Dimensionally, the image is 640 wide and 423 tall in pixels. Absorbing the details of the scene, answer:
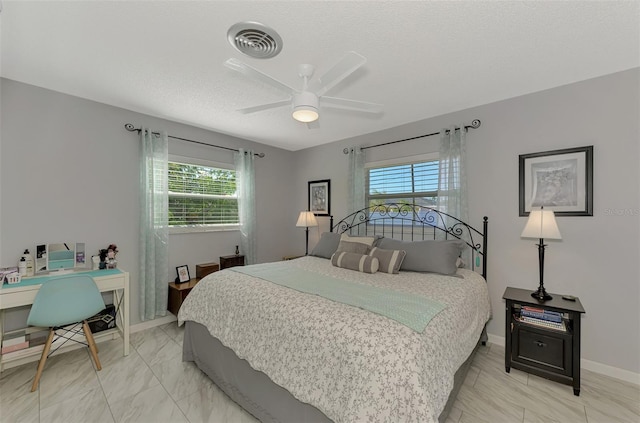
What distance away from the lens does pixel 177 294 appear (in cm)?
324

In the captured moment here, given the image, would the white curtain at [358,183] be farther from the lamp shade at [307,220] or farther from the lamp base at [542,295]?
the lamp base at [542,295]

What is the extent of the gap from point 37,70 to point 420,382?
3649 mm

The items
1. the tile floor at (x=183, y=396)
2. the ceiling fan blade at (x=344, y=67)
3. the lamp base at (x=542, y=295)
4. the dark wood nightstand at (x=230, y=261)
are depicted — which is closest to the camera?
the ceiling fan blade at (x=344, y=67)

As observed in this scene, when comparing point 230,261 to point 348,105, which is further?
point 230,261

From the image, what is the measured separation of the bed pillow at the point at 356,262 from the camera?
104 inches

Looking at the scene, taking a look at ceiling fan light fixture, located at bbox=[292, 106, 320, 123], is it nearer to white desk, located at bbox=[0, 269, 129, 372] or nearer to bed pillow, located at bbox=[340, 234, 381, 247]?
bed pillow, located at bbox=[340, 234, 381, 247]

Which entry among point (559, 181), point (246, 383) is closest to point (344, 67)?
point (246, 383)

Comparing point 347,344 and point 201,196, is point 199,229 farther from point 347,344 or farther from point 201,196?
point 347,344

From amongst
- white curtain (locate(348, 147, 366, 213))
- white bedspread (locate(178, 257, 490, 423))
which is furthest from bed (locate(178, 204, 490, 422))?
white curtain (locate(348, 147, 366, 213))

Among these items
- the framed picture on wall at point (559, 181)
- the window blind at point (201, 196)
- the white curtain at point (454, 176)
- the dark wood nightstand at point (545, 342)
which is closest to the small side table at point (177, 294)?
the window blind at point (201, 196)

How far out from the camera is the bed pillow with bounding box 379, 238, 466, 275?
258cm

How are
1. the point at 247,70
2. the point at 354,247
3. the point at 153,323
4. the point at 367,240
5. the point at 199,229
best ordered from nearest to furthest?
1. the point at 247,70
2. the point at 354,247
3. the point at 367,240
4. the point at 153,323
5. the point at 199,229

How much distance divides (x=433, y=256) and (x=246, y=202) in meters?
2.80

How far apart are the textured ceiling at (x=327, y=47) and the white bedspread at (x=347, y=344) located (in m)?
1.76
